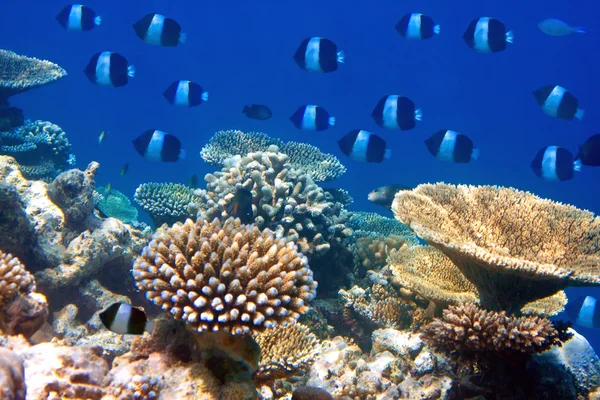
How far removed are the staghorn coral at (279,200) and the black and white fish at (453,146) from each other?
2.40 m

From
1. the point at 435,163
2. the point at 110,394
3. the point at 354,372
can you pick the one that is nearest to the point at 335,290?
the point at 354,372

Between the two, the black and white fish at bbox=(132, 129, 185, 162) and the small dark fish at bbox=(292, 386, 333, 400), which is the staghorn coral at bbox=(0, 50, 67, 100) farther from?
the small dark fish at bbox=(292, 386, 333, 400)

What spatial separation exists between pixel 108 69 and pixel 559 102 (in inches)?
322

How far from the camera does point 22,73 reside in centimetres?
940

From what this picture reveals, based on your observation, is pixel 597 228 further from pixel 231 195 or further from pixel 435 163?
pixel 435 163

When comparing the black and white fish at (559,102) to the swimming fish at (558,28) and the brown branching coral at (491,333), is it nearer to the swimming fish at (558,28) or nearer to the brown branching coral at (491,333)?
the swimming fish at (558,28)

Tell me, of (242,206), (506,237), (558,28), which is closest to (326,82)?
(558,28)

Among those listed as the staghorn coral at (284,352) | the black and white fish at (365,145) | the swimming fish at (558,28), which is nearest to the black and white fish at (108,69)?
the black and white fish at (365,145)

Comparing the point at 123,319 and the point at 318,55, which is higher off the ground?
the point at 318,55

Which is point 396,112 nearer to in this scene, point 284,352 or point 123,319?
point 284,352

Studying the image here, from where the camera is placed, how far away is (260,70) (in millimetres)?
60594

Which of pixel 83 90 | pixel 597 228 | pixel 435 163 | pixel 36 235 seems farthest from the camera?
pixel 83 90

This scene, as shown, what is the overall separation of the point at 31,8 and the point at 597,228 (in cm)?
6567

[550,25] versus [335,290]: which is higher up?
[550,25]
